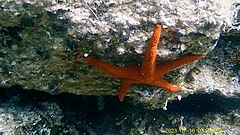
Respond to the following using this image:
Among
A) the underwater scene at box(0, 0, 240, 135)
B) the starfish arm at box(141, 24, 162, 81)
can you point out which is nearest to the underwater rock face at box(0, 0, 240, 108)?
the underwater scene at box(0, 0, 240, 135)

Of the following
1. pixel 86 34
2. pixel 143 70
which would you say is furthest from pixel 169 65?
pixel 86 34

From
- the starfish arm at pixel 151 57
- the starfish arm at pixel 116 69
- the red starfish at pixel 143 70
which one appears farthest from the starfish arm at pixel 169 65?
the starfish arm at pixel 116 69

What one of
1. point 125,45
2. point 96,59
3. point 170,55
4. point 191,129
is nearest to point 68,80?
point 96,59

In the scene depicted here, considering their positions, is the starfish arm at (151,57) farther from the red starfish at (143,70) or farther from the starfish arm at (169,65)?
the starfish arm at (169,65)

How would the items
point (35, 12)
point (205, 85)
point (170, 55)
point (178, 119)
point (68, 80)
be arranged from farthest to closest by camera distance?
point (178, 119) < point (205, 85) < point (68, 80) < point (170, 55) < point (35, 12)

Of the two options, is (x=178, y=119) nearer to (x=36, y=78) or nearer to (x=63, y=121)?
(x=63, y=121)

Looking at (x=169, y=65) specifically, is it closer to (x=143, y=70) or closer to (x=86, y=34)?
(x=143, y=70)
